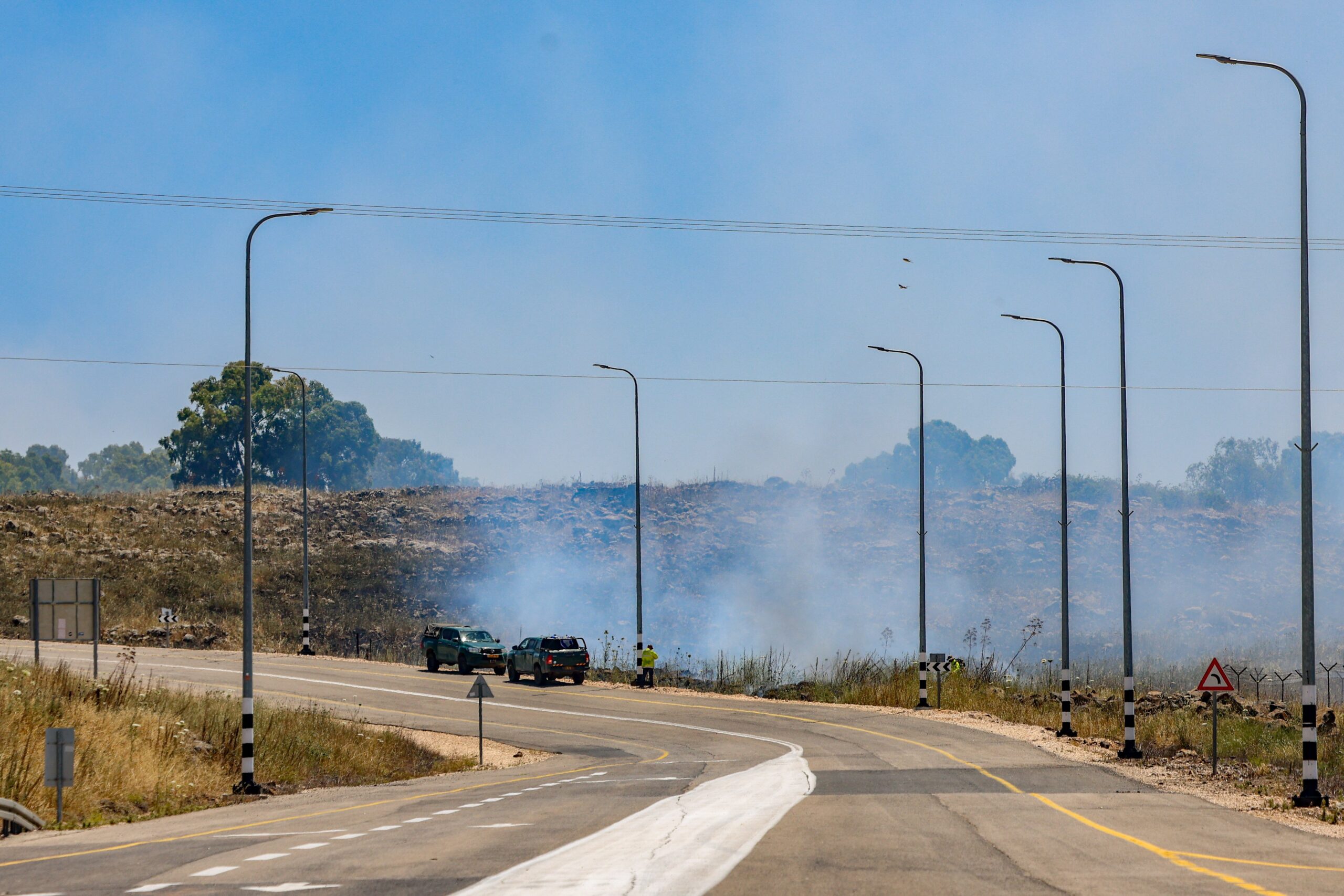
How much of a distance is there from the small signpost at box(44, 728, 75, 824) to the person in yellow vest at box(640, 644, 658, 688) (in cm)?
3069

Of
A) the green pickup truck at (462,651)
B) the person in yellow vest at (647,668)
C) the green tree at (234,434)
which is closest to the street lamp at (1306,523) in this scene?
the person in yellow vest at (647,668)

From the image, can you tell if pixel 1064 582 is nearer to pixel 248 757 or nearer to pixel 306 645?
pixel 248 757

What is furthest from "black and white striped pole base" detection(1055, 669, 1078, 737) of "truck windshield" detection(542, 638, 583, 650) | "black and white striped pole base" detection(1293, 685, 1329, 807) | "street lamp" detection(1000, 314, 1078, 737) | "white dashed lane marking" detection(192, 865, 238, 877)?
"white dashed lane marking" detection(192, 865, 238, 877)

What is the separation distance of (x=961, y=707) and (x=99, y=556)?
5847 cm

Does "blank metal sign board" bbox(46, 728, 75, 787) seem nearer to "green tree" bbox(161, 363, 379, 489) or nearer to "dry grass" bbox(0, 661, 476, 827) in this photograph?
"dry grass" bbox(0, 661, 476, 827)

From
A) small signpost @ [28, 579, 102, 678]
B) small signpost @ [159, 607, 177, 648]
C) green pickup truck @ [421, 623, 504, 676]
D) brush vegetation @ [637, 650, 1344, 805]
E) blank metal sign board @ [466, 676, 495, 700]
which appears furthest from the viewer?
small signpost @ [159, 607, 177, 648]

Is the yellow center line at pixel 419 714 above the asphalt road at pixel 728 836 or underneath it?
underneath

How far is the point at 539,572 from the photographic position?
94.5m

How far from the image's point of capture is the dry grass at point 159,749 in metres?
21.2

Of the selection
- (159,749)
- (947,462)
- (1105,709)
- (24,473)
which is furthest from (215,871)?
(24,473)

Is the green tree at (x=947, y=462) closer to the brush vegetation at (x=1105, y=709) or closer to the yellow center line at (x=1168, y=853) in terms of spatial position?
the brush vegetation at (x=1105, y=709)

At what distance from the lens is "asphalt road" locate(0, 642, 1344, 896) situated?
38.5 feet

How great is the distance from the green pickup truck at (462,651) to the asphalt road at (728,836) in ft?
69.4

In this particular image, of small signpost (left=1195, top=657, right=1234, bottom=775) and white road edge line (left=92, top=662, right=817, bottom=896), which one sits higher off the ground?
small signpost (left=1195, top=657, right=1234, bottom=775)
